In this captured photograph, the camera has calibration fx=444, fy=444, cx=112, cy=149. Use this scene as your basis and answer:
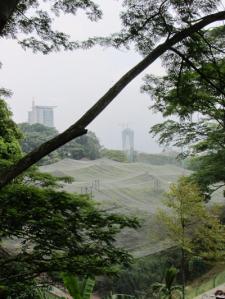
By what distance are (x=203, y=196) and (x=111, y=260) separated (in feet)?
29.4

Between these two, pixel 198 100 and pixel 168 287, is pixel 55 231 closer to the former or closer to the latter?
pixel 198 100

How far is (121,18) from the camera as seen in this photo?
409 cm

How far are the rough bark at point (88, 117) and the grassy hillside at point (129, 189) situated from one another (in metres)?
9.41

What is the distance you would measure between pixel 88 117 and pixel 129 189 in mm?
15969

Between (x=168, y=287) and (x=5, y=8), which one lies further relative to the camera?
(x=168, y=287)

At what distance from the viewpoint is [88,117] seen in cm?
298

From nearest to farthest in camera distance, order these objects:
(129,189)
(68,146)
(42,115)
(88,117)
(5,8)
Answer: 1. (5,8)
2. (88,117)
3. (129,189)
4. (68,146)
5. (42,115)

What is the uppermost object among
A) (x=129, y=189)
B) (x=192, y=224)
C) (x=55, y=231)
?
(x=55, y=231)

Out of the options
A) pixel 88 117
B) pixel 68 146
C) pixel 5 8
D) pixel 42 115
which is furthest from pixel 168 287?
pixel 42 115

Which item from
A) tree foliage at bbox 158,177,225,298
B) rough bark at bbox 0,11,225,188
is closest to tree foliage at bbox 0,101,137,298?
rough bark at bbox 0,11,225,188

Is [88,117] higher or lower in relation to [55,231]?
higher

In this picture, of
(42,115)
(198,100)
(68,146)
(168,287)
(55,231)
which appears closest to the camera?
(55,231)

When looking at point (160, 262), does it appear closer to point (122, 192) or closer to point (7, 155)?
point (122, 192)

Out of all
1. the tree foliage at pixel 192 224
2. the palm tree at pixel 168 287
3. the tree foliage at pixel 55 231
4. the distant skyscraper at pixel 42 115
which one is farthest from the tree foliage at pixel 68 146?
the distant skyscraper at pixel 42 115
